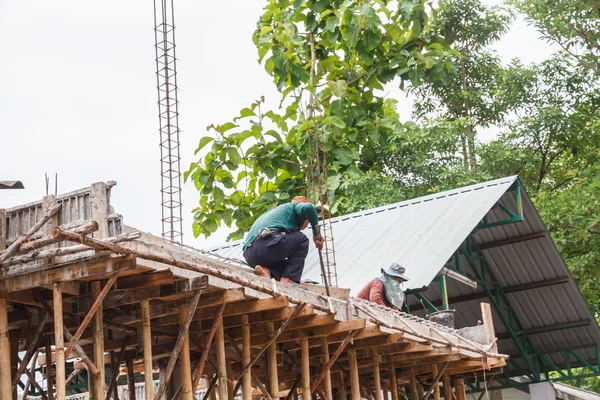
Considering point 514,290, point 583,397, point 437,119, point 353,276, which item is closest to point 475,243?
point 514,290

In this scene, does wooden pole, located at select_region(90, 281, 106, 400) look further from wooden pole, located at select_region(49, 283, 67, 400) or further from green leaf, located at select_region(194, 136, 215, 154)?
green leaf, located at select_region(194, 136, 215, 154)

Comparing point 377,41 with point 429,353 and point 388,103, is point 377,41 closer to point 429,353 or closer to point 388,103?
point 388,103

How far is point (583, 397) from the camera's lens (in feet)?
86.3

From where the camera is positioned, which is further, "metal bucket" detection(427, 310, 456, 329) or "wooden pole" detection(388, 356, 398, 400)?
"metal bucket" detection(427, 310, 456, 329)

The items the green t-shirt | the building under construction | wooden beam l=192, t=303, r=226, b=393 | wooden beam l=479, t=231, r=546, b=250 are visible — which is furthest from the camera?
wooden beam l=479, t=231, r=546, b=250

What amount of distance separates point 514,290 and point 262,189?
30.7 ft

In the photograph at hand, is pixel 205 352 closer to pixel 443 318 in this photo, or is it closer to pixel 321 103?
pixel 443 318

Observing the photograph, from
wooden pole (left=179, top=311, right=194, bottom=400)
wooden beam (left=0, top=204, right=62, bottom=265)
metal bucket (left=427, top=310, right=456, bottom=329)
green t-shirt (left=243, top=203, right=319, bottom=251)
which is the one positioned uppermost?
green t-shirt (left=243, top=203, right=319, bottom=251)

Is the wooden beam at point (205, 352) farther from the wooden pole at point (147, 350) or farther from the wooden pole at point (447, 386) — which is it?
the wooden pole at point (447, 386)

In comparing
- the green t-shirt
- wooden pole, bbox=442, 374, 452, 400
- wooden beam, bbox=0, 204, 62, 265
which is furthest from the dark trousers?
wooden pole, bbox=442, 374, 452, 400

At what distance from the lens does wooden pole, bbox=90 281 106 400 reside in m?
11.7

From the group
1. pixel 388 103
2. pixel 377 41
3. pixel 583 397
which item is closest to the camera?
pixel 583 397

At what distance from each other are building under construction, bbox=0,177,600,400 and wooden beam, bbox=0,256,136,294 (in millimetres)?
14

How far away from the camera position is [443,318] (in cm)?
1920
